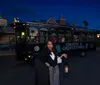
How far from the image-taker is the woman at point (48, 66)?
4383mm

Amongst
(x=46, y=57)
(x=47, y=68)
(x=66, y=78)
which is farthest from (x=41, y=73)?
(x=66, y=78)

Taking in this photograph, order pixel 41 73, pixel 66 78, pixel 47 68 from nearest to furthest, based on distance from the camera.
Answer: pixel 41 73 → pixel 47 68 → pixel 66 78

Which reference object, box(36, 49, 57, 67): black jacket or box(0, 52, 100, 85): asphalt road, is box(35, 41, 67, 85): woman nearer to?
box(36, 49, 57, 67): black jacket

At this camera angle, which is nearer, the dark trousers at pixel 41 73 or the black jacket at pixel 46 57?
the dark trousers at pixel 41 73

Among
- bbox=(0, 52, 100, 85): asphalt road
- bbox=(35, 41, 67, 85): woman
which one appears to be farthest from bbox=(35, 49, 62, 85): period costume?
bbox=(0, 52, 100, 85): asphalt road

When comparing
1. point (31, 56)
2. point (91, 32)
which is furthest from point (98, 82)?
point (91, 32)

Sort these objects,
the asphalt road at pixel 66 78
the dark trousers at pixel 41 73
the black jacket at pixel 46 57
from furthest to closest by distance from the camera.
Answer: the asphalt road at pixel 66 78, the black jacket at pixel 46 57, the dark trousers at pixel 41 73

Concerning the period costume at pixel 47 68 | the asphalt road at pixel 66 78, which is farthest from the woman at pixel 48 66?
the asphalt road at pixel 66 78

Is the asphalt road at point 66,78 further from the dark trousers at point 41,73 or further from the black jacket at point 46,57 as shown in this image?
the dark trousers at point 41,73

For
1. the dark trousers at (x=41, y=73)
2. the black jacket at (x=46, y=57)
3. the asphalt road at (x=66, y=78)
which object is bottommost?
the asphalt road at (x=66, y=78)

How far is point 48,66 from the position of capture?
4.58 meters

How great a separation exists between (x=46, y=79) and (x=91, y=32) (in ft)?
56.0

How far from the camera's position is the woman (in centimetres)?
438

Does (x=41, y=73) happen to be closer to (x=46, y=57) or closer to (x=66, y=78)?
(x=46, y=57)
